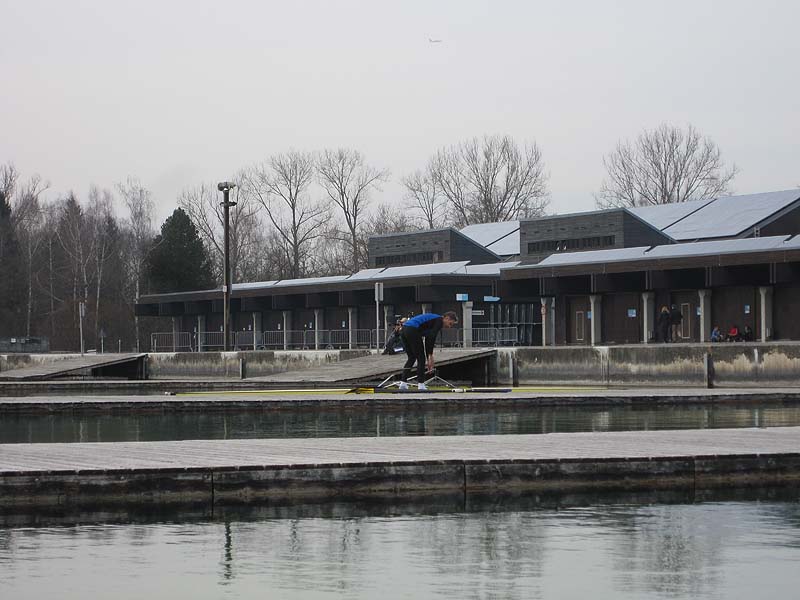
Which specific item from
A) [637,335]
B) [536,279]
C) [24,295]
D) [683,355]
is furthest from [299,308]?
[24,295]

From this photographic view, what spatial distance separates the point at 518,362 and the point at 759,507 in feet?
92.3

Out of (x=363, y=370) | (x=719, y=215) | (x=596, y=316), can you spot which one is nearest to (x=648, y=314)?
(x=596, y=316)

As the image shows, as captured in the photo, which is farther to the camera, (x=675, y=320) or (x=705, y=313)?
(x=705, y=313)

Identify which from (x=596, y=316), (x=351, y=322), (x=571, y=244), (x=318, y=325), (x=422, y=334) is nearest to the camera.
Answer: (x=422, y=334)

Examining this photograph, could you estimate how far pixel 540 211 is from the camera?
99750mm

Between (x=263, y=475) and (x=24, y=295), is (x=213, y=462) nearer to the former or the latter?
(x=263, y=475)

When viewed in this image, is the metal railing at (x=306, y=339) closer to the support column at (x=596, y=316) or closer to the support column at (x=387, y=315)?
the support column at (x=387, y=315)

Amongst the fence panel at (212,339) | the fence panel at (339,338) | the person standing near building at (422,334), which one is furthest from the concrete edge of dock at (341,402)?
the fence panel at (212,339)

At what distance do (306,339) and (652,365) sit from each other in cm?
3319

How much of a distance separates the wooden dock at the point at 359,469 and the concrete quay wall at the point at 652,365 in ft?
63.5

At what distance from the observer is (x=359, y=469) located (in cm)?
1105

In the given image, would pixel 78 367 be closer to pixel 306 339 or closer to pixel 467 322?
pixel 467 322

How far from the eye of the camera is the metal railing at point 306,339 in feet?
183

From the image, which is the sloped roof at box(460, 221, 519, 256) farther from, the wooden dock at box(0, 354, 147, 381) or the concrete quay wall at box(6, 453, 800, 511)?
the concrete quay wall at box(6, 453, 800, 511)
